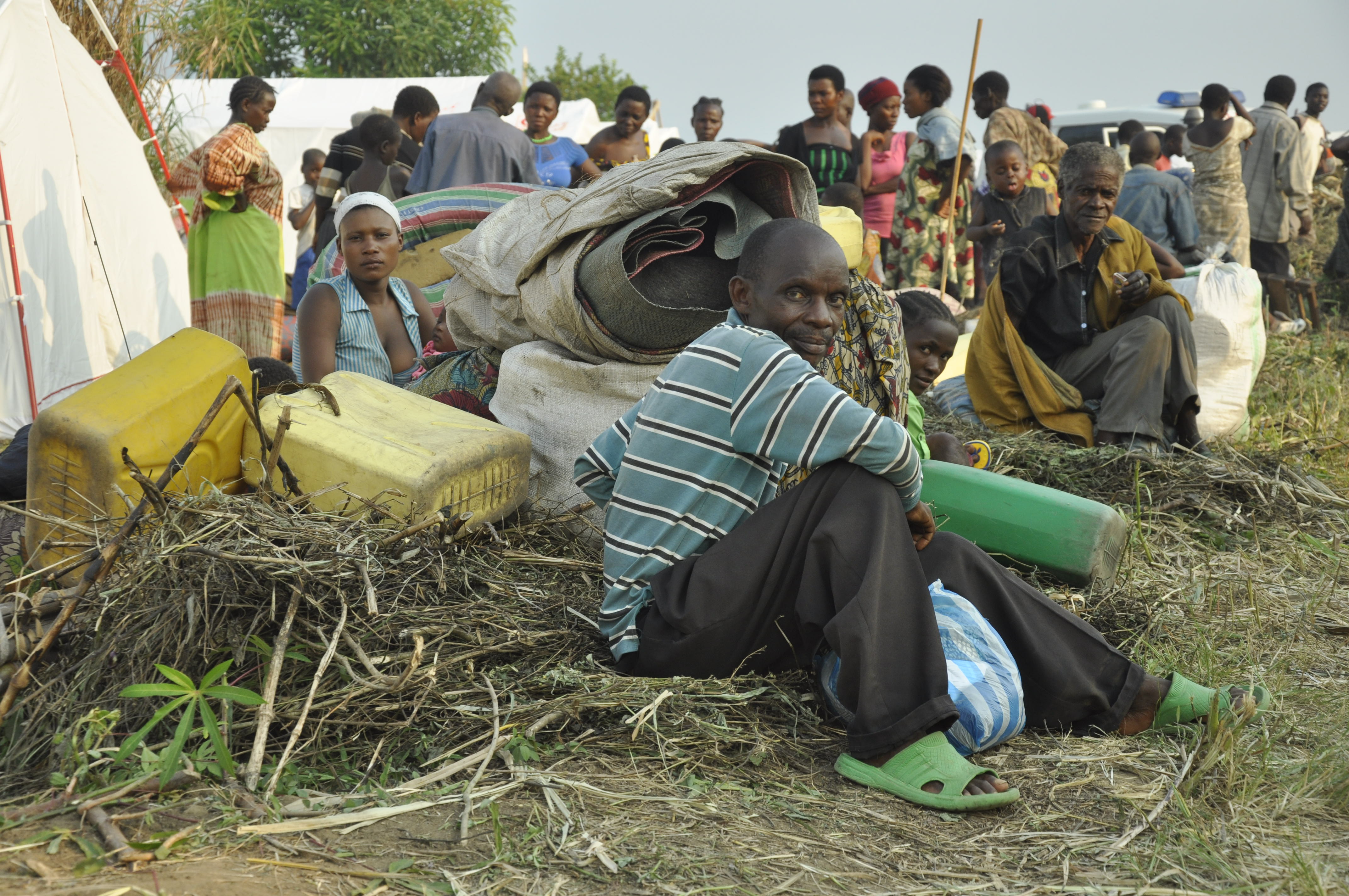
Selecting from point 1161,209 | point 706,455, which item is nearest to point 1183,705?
point 706,455

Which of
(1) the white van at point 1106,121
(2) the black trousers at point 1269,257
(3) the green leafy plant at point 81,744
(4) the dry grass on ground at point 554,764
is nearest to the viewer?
(4) the dry grass on ground at point 554,764

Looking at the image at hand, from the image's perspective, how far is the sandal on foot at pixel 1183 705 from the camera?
2291mm

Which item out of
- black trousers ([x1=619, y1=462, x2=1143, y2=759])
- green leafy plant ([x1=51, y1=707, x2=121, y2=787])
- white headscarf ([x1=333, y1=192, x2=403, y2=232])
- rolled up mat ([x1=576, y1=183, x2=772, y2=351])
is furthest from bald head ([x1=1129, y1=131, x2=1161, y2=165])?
green leafy plant ([x1=51, y1=707, x2=121, y2=787])

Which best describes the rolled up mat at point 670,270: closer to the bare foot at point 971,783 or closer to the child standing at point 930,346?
the child standing at point 930,346

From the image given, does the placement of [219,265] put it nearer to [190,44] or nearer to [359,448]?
[190,44]

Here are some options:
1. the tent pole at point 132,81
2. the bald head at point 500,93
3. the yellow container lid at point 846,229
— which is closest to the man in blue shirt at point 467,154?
the bald head at point 500,93

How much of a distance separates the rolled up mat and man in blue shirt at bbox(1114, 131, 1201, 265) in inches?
161

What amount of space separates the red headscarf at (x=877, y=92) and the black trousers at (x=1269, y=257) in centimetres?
394

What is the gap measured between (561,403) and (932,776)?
5.72 feet

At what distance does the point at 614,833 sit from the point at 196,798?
0.67 meters

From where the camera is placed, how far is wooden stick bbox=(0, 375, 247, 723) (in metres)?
2.01

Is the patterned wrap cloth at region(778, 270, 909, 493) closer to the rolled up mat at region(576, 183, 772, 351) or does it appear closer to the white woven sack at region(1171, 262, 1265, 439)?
the rolled up mat at region(576, 183, 772, 351)

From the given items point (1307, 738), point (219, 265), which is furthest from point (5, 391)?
point (1307, 738)

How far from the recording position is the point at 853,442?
6.77 ft
